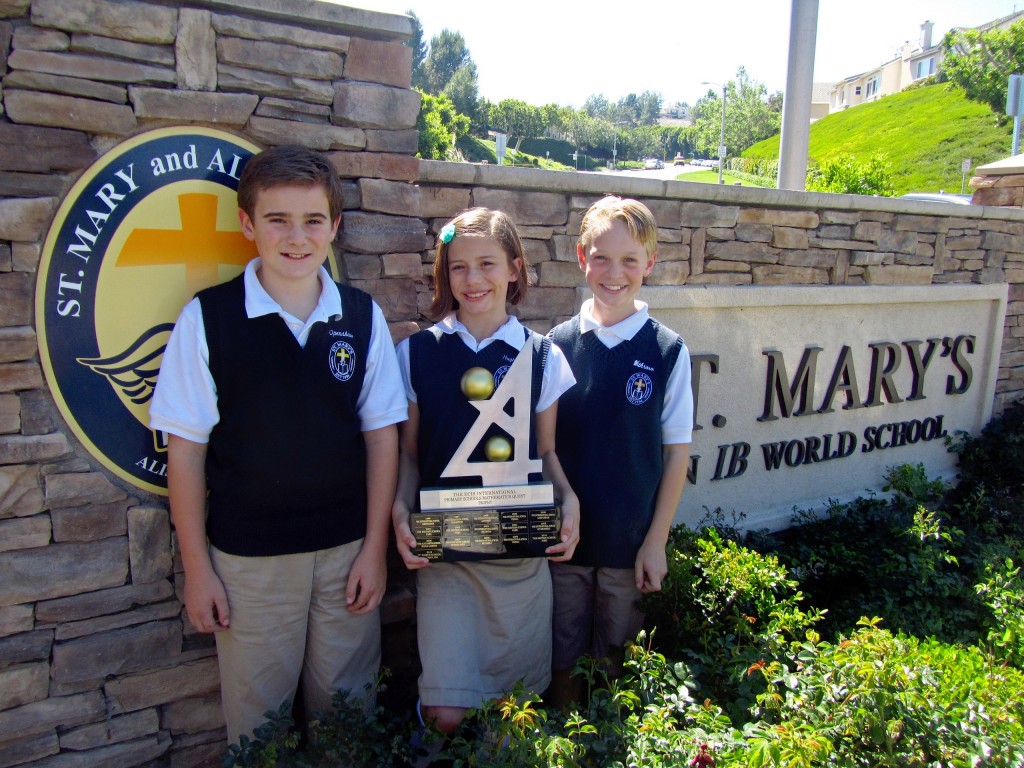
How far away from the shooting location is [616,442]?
230cm

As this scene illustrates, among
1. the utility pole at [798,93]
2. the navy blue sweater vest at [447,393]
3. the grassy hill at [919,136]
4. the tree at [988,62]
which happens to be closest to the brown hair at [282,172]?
the navy blue sweater vest at [447,393]

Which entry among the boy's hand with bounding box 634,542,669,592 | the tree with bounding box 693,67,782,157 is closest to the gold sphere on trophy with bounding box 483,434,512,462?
the boy's hand with bounding box 634,542,669,592

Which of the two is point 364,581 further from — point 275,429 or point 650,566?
point 650,566

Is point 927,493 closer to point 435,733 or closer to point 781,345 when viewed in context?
point 781,345

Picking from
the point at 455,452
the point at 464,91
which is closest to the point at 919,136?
the point at 464,91

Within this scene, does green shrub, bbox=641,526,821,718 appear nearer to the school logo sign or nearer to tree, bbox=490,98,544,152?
the school logo sign

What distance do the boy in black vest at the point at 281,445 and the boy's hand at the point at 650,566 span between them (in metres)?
0.78

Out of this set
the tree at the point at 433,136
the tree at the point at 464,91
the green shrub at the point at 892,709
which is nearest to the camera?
the green shrub at the point at 892,709

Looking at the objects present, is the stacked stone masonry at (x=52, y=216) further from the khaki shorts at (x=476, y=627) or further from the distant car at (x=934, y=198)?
the distant car at (x=934, y=198)

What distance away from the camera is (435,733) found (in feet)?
6.26

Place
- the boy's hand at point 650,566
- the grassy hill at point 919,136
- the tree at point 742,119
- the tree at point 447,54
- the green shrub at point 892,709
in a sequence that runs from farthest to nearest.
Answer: the tree at point 447,54 < the tree at point 742,119 < the grassy hill at point 919,136 < the boy's hand at point 650,566 < the green shrub at point 892,709

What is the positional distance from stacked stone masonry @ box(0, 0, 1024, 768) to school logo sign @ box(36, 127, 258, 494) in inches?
1.6

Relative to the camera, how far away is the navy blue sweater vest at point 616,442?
90.2 inches

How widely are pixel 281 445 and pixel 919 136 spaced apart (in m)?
44.2
